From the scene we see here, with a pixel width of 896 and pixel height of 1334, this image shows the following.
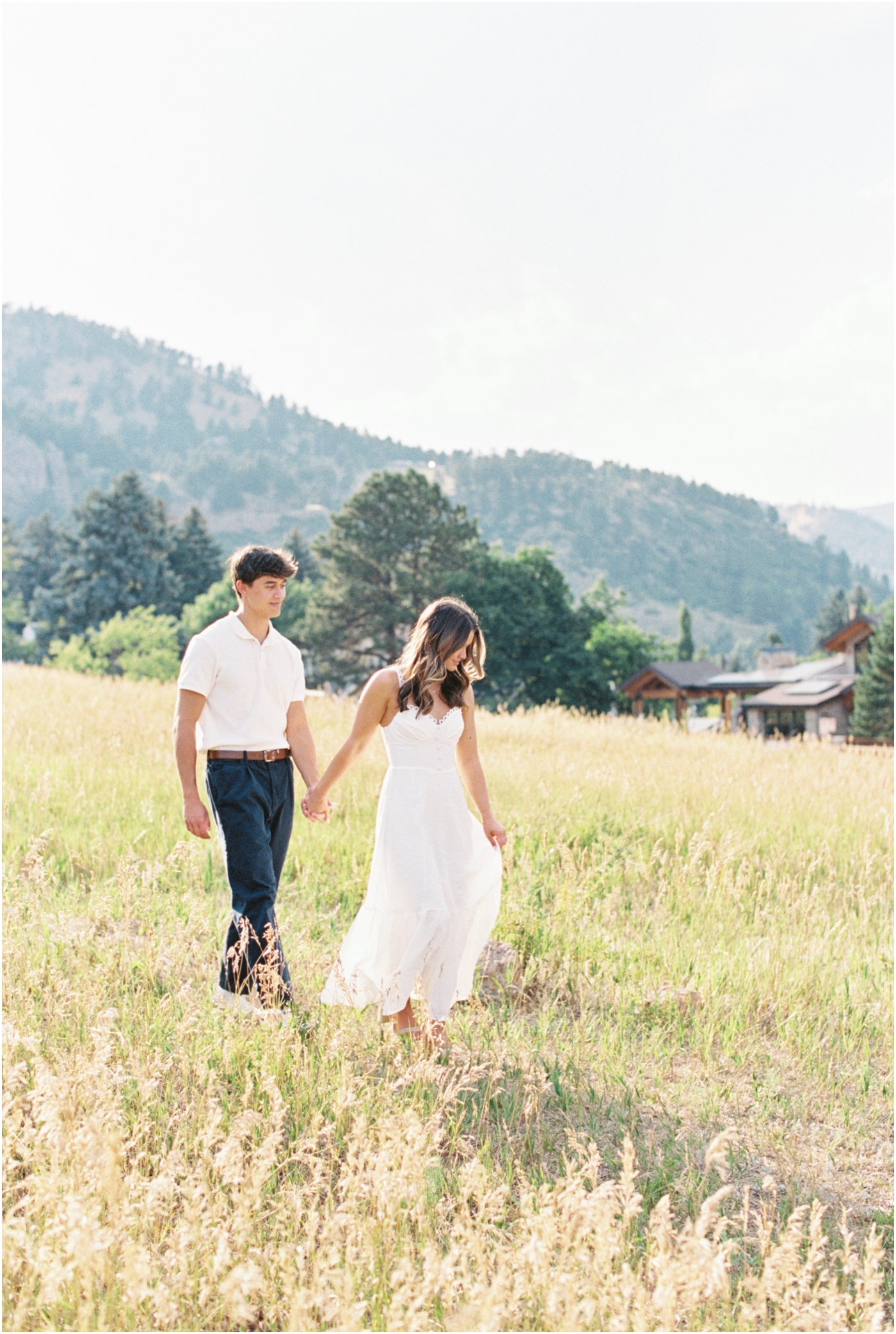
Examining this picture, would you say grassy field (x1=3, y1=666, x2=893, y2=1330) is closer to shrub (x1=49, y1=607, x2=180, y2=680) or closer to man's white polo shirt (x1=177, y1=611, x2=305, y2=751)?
man's white polo shirt (x1=177, y1=611, x2=305, y2=751)

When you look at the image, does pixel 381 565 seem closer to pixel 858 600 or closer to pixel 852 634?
pixel 852 634

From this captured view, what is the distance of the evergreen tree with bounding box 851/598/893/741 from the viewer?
136ft

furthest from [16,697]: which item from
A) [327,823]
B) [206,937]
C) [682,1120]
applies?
[682,1120]

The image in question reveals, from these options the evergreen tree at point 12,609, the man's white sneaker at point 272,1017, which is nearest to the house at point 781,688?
the evergreen tree at point 12,609

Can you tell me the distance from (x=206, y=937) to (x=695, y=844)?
143 inches

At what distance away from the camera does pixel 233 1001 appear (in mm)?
3889

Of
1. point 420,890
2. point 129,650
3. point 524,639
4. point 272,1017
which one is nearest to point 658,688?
point 524,639

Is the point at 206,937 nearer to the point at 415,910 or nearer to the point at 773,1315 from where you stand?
the point at 415,910

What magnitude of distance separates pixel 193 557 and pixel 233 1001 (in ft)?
199

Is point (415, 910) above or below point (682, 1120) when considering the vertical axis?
above

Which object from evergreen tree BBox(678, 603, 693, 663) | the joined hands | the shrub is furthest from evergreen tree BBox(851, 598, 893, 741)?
evergreen tree BBox(678, 603, 693, 663)

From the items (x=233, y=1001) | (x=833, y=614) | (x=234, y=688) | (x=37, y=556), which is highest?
(x=833, y=614)

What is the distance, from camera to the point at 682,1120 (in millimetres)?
3512

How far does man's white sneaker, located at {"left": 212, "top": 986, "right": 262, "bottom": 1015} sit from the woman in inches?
12.7
